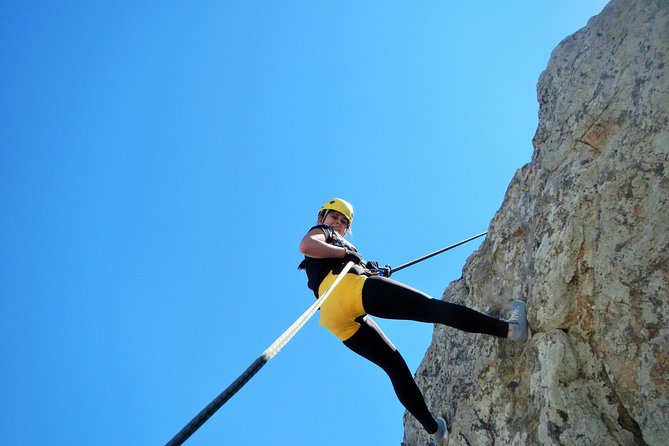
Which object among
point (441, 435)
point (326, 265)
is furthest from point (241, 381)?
point (441, 435)

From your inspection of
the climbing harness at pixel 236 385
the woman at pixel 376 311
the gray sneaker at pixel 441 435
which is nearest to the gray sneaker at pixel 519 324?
the woman at pixel 376 311

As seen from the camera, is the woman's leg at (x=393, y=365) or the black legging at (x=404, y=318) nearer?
the black legging at (x=404, y=318)

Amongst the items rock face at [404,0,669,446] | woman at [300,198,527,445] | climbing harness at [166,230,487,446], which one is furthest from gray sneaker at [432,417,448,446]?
climbing harness at [166,230,487,446]

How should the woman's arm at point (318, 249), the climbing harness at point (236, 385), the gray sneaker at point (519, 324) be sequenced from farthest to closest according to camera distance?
the woman's arm at point (318, 249) < the gray sneaker at point (519, 324) < the climbing harness at point (236, 385)

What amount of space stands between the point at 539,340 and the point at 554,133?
2.21 m

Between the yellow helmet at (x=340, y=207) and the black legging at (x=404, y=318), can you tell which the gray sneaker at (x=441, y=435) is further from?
the yellow helmet at (x=340, y=207)

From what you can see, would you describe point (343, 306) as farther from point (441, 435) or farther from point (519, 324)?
point (441, 435)

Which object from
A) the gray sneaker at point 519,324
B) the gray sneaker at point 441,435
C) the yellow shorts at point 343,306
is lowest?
the gray sneaker at point 441,435

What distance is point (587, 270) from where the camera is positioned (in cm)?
474

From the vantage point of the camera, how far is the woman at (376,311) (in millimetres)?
5066

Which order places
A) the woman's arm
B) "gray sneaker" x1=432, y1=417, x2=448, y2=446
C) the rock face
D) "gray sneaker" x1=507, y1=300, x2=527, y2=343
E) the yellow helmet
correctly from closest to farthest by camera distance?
the rock face, "gray sneaker" x1=507, y1=300, x2=527, y2=343, the woman's arm, "gray sneaker" x1=432, y1=417, x2=448, y2=446, the yellow helmet

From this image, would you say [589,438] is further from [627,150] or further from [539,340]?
[627,150]

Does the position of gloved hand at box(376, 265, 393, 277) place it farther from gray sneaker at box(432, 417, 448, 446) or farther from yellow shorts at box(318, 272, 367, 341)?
gray sneaker at box(432, 417, 448, 446)

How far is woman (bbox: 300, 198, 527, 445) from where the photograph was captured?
199 inches
